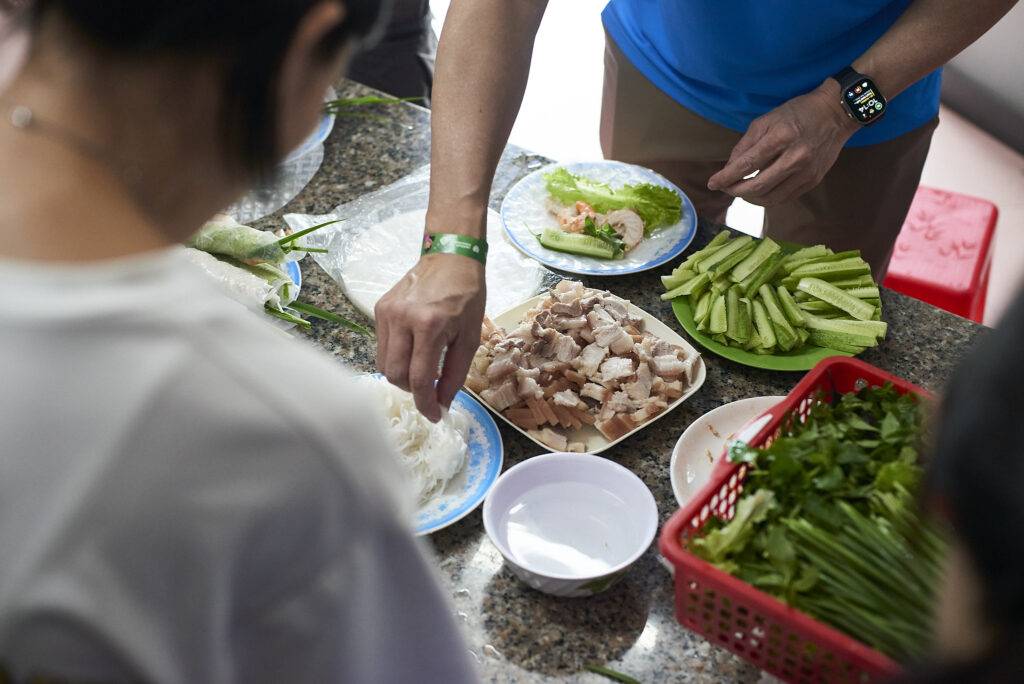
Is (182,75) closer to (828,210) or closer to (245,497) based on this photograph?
(245,497)

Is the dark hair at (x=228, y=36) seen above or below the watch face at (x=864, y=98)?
above

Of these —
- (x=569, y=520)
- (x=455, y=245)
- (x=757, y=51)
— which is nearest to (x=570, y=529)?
(x=569, y=520)

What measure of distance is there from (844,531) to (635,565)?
414mm

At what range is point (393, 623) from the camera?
82 centimetres

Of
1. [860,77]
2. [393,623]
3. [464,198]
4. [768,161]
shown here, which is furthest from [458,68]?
[393,623]

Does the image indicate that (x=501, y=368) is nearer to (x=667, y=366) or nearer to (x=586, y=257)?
(x=667, y=366)

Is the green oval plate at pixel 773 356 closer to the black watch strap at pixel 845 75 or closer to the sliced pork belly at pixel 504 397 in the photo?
the sliced pork belly at pixel 504 397

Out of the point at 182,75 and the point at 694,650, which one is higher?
the point at 182,75

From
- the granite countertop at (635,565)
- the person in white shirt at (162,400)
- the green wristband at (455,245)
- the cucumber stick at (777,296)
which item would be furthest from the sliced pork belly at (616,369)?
the person in white shirt at (162,400)

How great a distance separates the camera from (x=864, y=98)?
1952 mm

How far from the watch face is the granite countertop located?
457 millimetres

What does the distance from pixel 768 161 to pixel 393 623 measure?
1.54m

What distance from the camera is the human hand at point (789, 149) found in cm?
194

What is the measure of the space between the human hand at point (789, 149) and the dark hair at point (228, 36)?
141 cm
